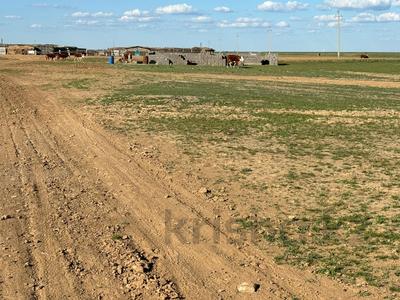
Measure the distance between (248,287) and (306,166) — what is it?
6218 millimetres

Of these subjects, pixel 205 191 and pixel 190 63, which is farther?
pixel 190 63

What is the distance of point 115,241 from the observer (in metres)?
7.32

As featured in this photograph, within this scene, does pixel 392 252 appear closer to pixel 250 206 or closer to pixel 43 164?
pixel 250 206

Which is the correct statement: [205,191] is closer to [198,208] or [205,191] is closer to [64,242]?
[198,208]

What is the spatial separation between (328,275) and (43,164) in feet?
22.4

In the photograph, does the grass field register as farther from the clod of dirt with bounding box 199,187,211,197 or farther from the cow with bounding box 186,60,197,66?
the cow with bounding box 186,60,197,66

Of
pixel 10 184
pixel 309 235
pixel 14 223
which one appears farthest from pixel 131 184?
pixel 309 235

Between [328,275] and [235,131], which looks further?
[235,131]

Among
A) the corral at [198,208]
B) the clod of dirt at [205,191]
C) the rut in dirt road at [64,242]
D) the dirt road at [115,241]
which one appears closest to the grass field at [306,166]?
the corral at [198,208]

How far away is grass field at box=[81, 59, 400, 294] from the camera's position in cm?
722

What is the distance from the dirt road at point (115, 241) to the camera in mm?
6031

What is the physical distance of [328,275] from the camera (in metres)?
6.41

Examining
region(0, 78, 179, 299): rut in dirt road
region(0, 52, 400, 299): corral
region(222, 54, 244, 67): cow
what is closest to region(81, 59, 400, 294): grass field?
region(0, 52, 400, 299): corral

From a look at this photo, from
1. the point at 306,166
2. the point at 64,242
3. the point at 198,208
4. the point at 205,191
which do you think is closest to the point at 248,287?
the point at 64,242
